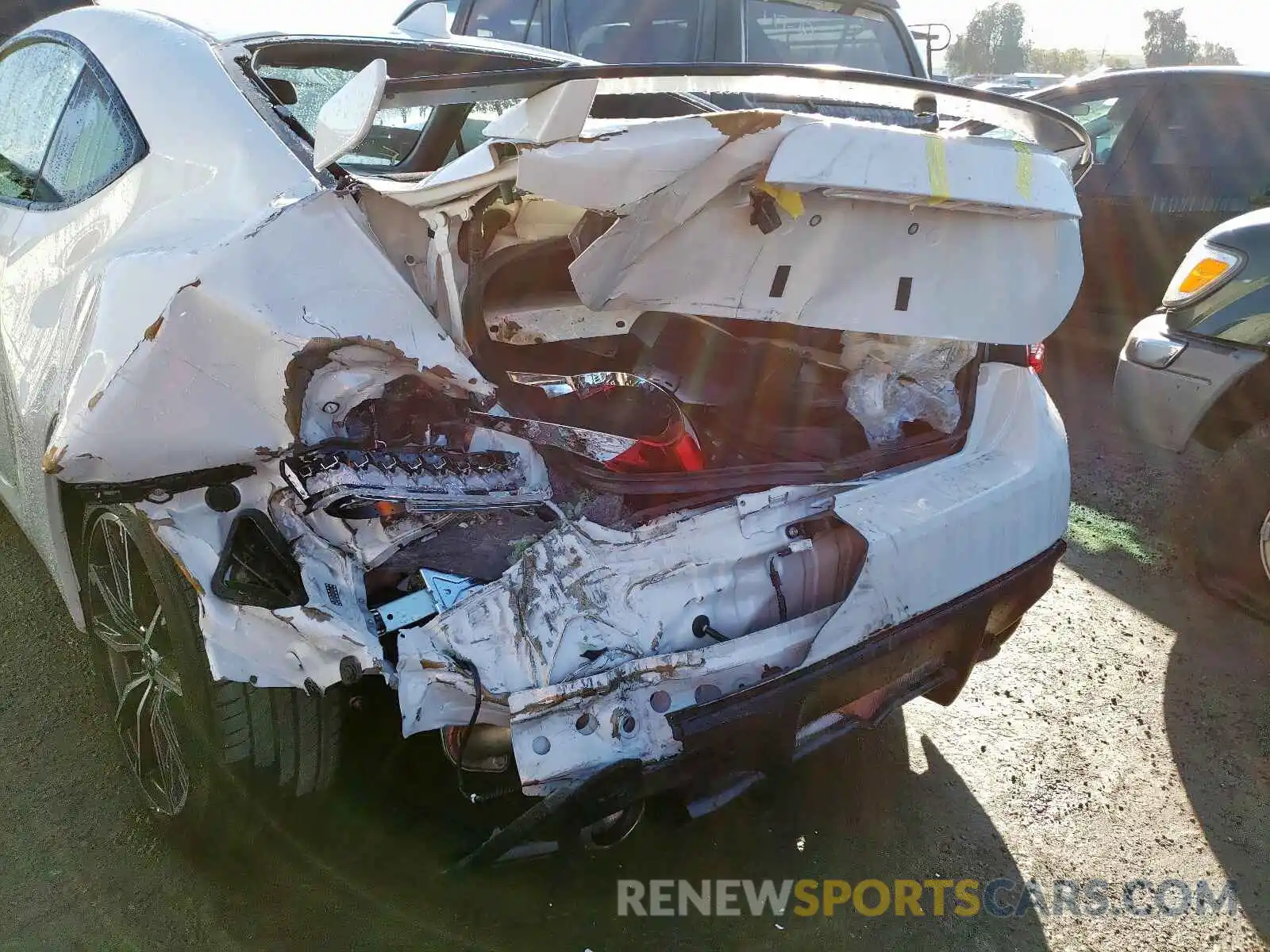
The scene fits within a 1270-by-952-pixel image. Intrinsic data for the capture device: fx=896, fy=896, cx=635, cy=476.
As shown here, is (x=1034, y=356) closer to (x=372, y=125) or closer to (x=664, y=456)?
(x=664, y=456)

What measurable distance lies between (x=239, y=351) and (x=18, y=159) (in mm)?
1573

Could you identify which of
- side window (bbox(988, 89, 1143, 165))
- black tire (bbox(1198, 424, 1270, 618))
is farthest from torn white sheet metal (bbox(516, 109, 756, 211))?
side window (bbox(988, 89, 1143, 165))

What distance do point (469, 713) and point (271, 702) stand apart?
463mm

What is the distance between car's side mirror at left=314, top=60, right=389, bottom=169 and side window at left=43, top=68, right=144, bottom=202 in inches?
28.4

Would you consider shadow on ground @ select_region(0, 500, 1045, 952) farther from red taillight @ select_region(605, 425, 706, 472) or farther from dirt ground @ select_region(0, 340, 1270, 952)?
red taillight @ select_region(605, 425, 706, 472)

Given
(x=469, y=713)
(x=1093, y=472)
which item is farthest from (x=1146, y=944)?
(x=1093, y=472)

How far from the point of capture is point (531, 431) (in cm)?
193

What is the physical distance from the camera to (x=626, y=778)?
5.11ft

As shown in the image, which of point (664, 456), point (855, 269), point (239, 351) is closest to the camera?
point (239, 351)

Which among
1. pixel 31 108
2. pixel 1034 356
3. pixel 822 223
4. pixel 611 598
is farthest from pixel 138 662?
pixel 1034 356

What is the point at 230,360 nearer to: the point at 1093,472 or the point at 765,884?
the point at 765,884

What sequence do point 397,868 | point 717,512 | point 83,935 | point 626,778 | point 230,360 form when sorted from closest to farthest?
point 626,778, point 230,360, point 717,512, point 83,935, point 397,868

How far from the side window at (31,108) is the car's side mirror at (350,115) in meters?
1.15

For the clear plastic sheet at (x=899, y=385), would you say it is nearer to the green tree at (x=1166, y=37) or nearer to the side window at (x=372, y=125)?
the side window at (x=372, y=125)
